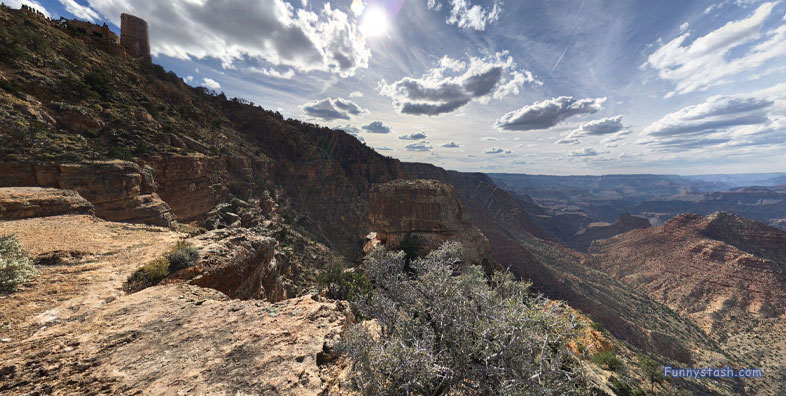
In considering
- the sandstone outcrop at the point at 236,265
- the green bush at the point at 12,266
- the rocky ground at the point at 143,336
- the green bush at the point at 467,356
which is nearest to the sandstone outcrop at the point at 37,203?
the rocky ground at the point at 143,336

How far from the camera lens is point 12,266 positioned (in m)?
5.70

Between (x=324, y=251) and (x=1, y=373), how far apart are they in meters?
29.8

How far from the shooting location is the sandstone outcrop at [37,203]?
365 inches

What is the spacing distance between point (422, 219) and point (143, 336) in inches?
1109

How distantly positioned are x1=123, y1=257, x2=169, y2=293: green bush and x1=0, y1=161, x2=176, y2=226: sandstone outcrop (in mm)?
10367

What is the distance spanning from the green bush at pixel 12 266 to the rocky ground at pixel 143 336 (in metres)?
0.27

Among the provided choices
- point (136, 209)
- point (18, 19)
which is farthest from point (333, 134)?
point (136, 209)

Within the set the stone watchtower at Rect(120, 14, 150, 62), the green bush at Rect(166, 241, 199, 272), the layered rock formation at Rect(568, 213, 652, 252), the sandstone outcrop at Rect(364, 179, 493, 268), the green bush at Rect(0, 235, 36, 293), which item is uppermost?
Answer: the stone watchtower at Rect(120, 14, 150, 62)

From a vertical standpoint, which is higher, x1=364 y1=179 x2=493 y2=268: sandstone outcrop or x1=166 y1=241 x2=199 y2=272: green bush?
x1=166 y1=241 x2=199 y2=272: green bush

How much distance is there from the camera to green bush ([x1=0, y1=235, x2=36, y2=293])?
5.46 meters

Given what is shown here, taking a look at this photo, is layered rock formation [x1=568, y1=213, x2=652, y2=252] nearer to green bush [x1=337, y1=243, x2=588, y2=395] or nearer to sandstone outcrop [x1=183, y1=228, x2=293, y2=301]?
green bush [x1=337, y1=243, x2=588, y2=395]

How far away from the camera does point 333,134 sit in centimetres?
7219

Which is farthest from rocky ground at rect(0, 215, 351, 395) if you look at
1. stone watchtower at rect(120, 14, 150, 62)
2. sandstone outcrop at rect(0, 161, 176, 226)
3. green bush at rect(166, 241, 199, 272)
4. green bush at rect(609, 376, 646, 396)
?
stone watchtower at rect(120, 14, 150, 62)

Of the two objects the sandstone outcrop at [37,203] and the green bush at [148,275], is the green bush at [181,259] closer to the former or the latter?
the green bush at [148,275]
